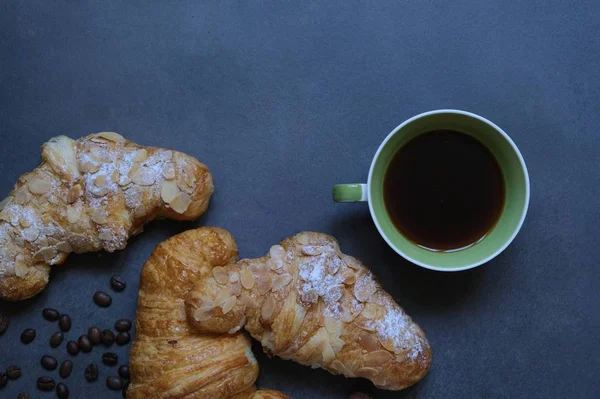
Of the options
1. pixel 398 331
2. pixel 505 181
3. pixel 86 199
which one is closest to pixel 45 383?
pixel 86 199

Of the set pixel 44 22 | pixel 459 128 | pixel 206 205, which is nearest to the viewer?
pixel 459 128

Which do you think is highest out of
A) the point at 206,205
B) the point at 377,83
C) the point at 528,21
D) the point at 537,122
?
the point at 528,21

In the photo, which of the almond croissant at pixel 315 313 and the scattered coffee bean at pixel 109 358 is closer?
the almond croissant at pixel 315 313

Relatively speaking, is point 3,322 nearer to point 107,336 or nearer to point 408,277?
point 107,336

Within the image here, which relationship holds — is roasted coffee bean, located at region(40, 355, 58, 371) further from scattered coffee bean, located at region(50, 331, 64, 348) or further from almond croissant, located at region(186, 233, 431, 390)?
almond croissant, located at region(186, 233, 431, 390)

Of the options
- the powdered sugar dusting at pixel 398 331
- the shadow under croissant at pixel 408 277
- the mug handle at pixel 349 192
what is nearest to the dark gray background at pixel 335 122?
the shadow under croissant at pixel 408 277

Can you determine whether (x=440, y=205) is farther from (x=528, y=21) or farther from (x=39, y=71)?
(x=39, y=71)

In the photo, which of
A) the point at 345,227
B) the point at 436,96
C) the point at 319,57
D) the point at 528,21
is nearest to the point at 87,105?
the point at 319,57

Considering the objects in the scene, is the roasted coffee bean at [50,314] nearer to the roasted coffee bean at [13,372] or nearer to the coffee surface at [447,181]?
the roasted coffee bean at [13,372]
